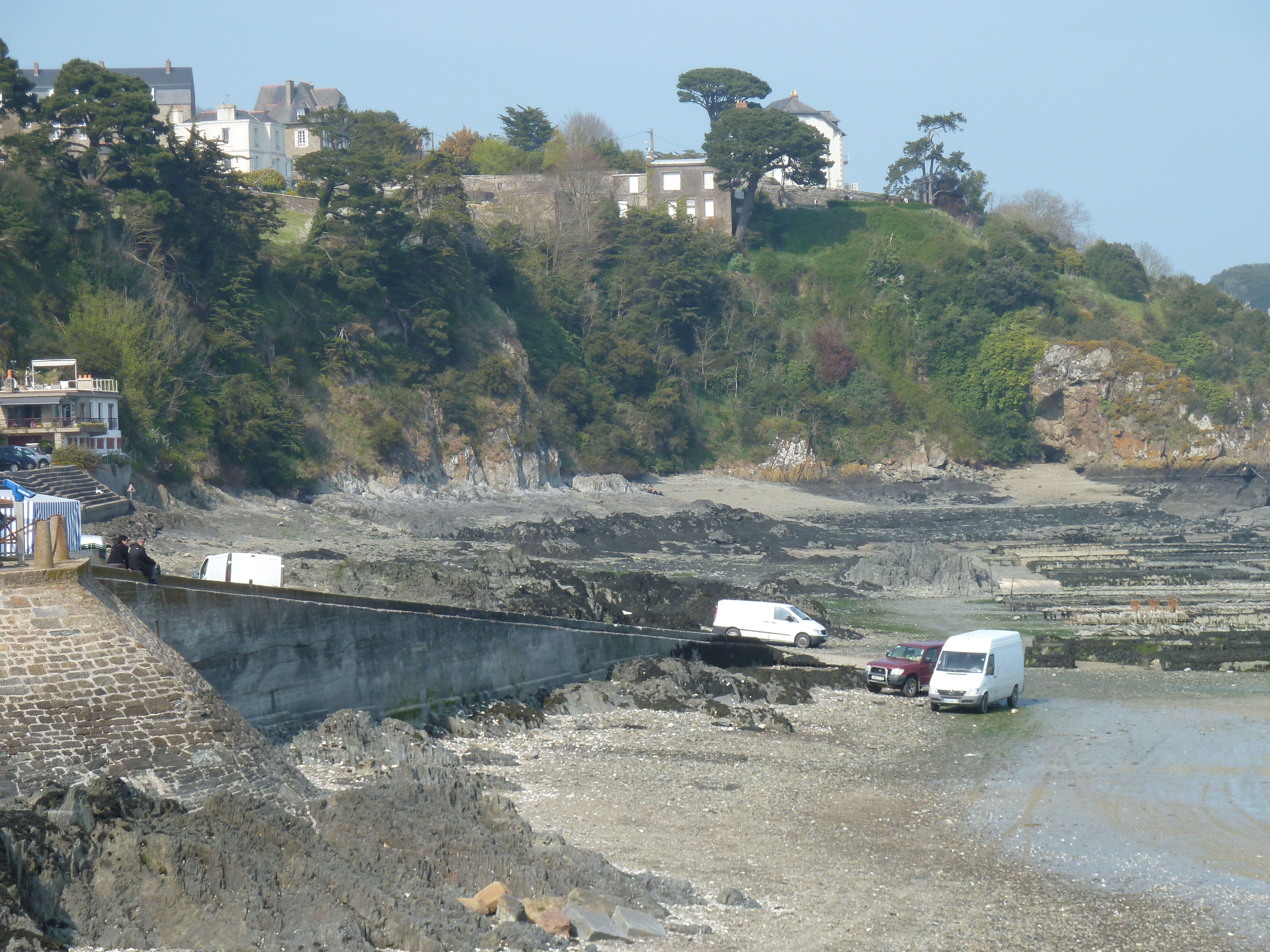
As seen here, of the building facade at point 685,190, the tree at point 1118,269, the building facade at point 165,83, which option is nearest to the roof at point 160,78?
the building facade at point 165,83

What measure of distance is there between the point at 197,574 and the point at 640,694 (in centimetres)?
1233

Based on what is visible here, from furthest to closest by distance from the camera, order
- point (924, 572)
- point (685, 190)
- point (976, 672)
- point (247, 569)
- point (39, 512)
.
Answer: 1. point (685, 190)
2. point (924, 572)
3. point (247, 569)
4. point (976, 672)
5. point (39, 512)

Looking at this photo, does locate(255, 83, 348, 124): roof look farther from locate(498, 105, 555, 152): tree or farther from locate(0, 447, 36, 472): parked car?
locate(0, 447, 36, 472): parked car

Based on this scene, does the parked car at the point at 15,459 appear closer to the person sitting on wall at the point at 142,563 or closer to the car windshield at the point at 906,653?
the person sitting on wall at the point at 142,563

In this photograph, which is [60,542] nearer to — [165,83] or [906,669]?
[906,669]

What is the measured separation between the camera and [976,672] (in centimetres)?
2320

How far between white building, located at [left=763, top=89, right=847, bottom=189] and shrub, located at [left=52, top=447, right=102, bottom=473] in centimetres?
7727

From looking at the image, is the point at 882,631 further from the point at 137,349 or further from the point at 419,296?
the point at 419,296

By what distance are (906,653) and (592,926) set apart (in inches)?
626

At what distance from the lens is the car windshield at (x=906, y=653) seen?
25625mm

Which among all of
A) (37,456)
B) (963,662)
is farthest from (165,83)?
(963,662)

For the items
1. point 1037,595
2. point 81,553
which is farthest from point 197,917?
point 1037,595

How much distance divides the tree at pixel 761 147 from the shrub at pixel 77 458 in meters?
60.0

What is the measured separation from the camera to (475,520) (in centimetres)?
5372
